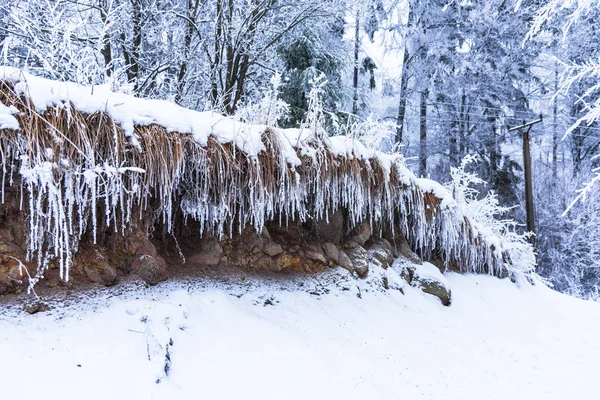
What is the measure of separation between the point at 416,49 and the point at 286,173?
10815 millimetres

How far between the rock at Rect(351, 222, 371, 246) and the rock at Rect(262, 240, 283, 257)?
3.00 feet

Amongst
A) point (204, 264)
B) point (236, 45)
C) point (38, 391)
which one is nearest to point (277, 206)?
point (204, 264)

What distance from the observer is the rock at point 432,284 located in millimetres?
4105

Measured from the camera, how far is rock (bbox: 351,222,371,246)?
384 cm

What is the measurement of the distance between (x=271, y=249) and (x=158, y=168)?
1.08 meters

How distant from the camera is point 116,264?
247cm

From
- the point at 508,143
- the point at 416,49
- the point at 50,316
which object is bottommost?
the point at 50,316

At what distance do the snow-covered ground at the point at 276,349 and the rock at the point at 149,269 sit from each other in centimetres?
7

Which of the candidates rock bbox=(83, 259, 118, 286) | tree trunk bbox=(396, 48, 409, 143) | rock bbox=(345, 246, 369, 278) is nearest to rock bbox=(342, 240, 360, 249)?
rock bbox=(345, 246, 369, 278)

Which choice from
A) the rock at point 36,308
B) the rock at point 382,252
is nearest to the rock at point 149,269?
the rock at point 36,308

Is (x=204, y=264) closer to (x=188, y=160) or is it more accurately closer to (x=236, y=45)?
(x=188, y=160)

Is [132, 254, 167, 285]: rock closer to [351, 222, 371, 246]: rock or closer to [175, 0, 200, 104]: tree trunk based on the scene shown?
[351, 222, 371, 246]: rock

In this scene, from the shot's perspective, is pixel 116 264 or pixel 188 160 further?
pixel 188 160

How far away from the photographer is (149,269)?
2.53 metres
